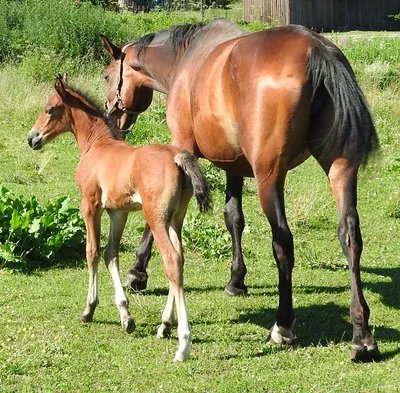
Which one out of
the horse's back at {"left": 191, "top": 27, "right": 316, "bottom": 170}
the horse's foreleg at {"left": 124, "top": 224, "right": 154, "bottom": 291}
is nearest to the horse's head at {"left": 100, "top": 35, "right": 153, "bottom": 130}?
the horse's foreleg at {"left": 124, "top": 224, "right": 154, "bottom": 291}

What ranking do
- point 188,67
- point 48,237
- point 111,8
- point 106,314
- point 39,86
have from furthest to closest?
point 111,8, point 39,86, point 48,237, point 188,67, point 106,314

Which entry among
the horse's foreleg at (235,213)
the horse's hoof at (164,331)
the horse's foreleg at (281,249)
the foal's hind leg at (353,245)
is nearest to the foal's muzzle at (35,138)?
the horse's foreleg at (235,213)

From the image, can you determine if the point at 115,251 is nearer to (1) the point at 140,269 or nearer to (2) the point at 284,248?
(1) the point at 140,269

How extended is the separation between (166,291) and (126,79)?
255 centimetres

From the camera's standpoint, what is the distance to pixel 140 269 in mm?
8398

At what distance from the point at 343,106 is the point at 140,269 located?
302 cm

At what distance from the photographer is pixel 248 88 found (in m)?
6.73

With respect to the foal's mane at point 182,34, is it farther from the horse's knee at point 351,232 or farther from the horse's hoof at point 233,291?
the horse's knee at point 351,232

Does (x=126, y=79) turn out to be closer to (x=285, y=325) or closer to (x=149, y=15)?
(x=285, y=325)

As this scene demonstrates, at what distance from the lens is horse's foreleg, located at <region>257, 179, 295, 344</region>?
662 cm

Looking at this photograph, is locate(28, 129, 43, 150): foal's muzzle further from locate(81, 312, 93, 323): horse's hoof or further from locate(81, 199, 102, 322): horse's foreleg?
locate(81, 312, 93, 323): horse's hoof

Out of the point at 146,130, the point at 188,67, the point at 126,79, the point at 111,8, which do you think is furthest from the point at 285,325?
the point at 111,8

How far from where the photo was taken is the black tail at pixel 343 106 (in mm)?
6320

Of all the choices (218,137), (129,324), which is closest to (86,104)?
(218,137)
